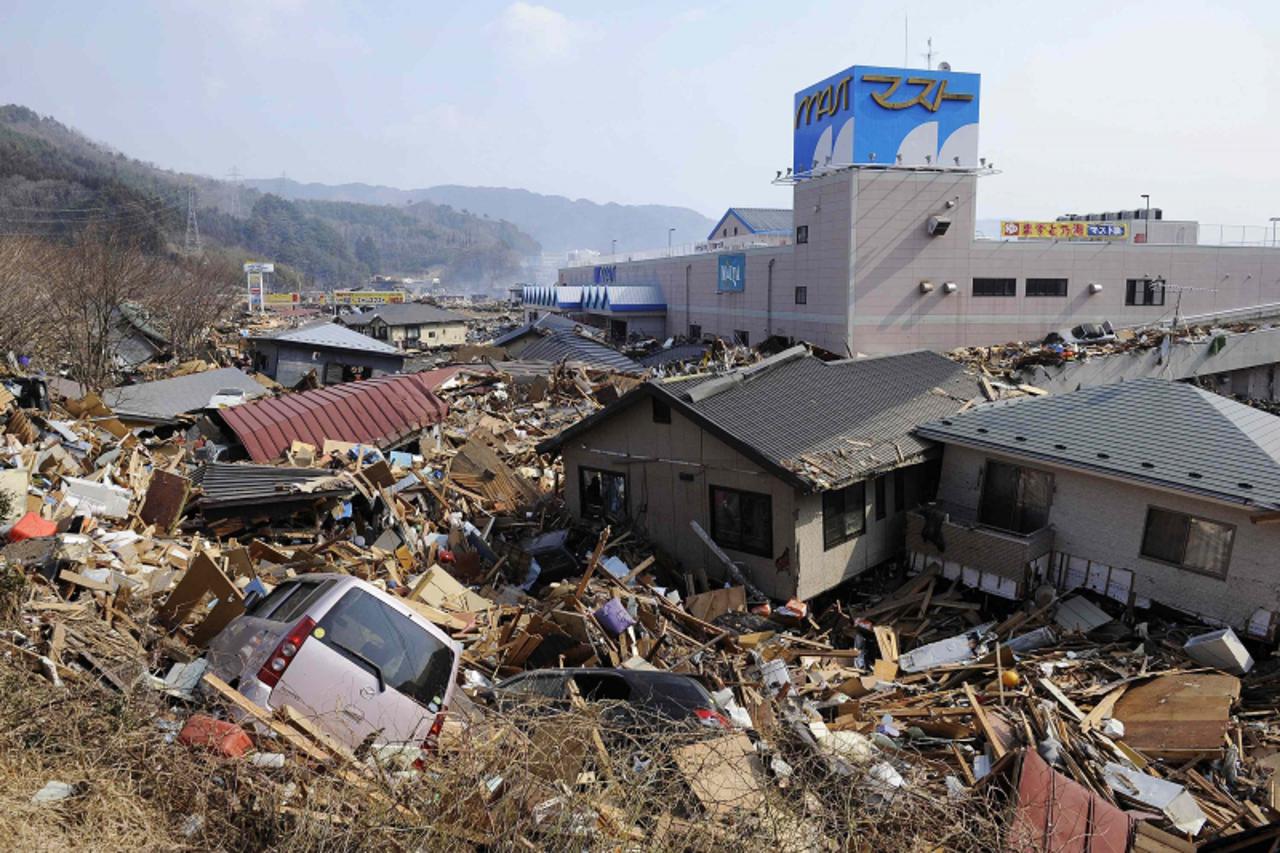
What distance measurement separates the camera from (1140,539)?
40.0ft

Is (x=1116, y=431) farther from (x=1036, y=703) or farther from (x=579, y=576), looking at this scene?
(x=579, y=576)

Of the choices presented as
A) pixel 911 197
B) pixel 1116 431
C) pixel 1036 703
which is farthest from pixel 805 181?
pixel 1036 703

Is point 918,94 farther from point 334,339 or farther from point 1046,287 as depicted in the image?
point 334,339

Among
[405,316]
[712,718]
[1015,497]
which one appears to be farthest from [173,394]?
[405,316]

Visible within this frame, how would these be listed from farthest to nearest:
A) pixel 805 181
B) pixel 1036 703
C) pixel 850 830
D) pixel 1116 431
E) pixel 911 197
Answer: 1. pixel 805 181
2. pixel 911 197
3. pixel 1116 431
4. pixel 1036 703
5. pixel 850 830

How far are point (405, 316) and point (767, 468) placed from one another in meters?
44.0

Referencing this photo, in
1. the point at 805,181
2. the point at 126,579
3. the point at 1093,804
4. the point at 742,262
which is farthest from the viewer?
the point at 742,262

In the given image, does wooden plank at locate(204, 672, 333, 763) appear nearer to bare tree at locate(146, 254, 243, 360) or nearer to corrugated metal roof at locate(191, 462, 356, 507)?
corrugated metal roof at locate(191, 462, 356, 507)

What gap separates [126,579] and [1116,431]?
13.7 meters

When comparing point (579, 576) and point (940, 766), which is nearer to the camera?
point (940, 766)

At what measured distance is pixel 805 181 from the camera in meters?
37.8

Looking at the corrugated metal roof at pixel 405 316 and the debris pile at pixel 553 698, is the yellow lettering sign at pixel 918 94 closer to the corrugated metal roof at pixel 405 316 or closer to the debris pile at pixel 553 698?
the debris pile at pixel 553 698

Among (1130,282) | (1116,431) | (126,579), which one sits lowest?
(126,579)

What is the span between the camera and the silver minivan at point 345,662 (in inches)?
273
